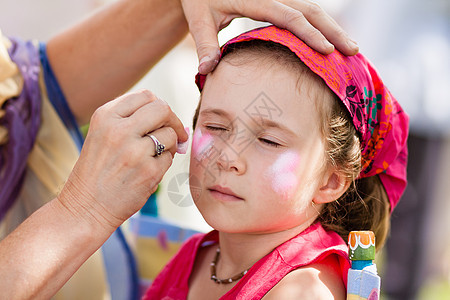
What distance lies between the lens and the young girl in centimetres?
104

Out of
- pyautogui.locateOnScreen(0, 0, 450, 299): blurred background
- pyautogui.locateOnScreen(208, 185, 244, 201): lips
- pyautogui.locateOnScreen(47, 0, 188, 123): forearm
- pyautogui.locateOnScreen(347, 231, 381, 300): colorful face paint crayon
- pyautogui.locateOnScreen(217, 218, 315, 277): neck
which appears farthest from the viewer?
pyautogui.locateOnScreen(0, 0, 450, 299): blurred background

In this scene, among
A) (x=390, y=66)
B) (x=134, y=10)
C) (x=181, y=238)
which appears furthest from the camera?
(x=390, y=66)

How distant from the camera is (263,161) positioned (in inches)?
40.9

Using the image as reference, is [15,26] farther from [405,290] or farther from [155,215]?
[405,290]

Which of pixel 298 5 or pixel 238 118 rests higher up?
pixel 298 5

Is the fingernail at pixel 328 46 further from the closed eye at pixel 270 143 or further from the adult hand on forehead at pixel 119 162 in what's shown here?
the adult hand on forehead at pixel 119 162

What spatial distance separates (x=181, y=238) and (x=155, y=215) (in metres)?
0.23

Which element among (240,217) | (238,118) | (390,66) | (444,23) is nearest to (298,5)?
(238,118)

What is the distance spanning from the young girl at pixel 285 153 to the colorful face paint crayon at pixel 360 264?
55 millimetres

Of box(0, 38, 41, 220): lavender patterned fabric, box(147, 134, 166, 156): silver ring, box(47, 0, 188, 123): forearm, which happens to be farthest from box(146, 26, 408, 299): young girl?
box(0, 38, 41, 220): lavender patterned fabric

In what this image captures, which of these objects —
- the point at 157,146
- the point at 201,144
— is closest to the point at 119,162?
the point at 157,146

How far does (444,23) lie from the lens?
3361mm

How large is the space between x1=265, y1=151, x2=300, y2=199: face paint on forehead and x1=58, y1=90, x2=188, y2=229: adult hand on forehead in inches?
8.0

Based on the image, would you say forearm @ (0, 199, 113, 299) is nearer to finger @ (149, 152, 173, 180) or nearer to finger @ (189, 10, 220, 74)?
finger @ (149, 152, 173, 180)
